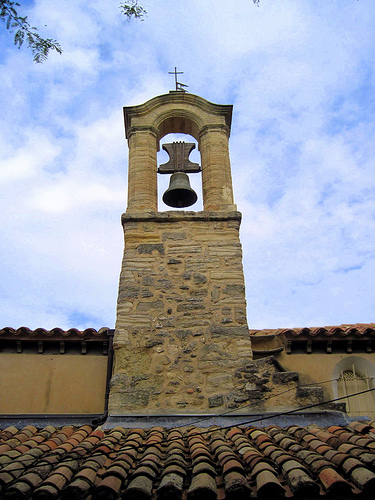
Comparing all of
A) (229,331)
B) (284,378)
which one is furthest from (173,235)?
(284,378)

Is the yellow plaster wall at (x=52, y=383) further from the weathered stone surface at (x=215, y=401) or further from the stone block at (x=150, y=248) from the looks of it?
the weathered stone surface at (x=215, y=401)

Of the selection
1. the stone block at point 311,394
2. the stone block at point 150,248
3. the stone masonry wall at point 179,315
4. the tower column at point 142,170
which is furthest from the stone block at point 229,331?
the tower column at point 142,170

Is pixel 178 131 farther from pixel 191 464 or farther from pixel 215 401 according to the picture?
pixel 191 464

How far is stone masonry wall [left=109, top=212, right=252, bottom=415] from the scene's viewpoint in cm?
576

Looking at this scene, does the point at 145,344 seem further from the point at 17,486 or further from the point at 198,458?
the point at 17,486

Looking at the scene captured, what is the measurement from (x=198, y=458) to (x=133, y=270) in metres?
3.02

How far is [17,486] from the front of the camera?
3592 mm

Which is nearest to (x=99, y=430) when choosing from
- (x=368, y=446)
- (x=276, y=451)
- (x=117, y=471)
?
(x=117, y=471)

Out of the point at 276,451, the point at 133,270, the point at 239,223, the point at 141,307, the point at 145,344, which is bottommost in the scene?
the point at 276,451

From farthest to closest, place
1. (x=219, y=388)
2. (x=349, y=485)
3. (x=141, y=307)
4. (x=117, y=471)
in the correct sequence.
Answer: (x=141, y=307), (x=219, y=388), (x=117, y=471), (x=349, y=485)

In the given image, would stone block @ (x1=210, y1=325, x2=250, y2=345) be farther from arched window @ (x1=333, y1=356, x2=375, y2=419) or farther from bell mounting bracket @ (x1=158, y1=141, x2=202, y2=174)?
bell mounting bracket @ (x1=158, y1=141, x2=202, y2=174)

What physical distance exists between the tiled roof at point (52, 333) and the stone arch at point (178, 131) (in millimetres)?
1794

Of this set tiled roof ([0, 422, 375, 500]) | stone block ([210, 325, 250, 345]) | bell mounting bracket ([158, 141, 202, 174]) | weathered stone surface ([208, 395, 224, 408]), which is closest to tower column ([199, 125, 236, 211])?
bell mounting bracket ([158, 141, 202, 174])

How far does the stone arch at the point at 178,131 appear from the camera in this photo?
7410mm
